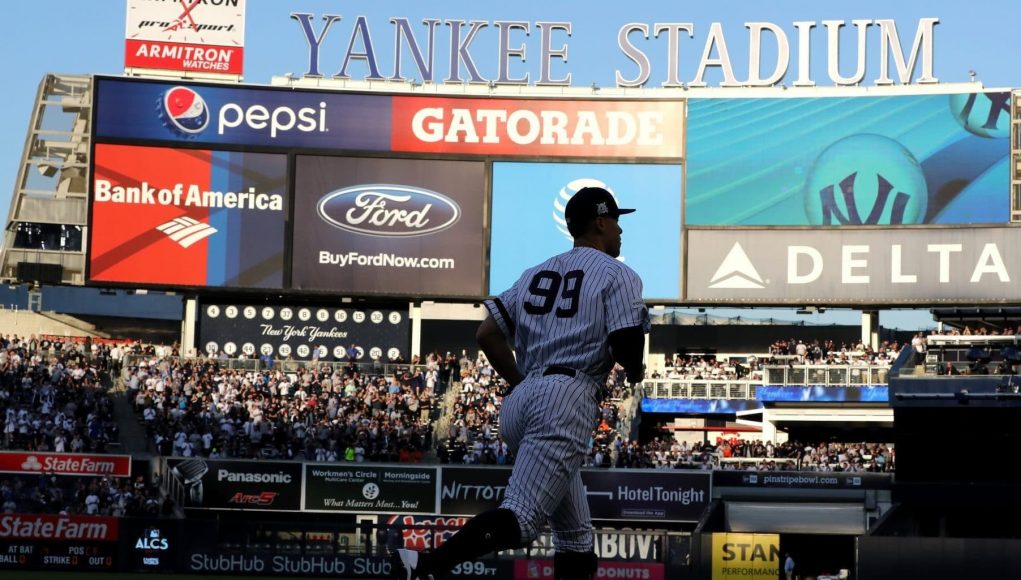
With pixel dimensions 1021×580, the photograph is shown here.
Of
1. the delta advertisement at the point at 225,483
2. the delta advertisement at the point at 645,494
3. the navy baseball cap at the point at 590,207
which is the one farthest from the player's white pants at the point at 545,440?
the delta advertisement at the point at 225,483

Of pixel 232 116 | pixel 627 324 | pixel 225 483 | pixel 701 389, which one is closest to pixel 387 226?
pixel 232 116

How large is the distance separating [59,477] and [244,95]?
1408cm

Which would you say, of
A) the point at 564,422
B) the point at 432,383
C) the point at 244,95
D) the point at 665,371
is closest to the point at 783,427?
the point at 665,371

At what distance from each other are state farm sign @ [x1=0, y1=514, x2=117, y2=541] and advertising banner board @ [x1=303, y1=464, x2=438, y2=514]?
7360 millimetres

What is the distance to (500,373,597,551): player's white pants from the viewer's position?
655 cm

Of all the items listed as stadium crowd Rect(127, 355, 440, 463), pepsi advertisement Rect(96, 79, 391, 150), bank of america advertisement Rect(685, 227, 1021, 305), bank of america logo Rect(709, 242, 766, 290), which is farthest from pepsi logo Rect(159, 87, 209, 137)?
bank of america logo Rect(709, 242, 766, 290)

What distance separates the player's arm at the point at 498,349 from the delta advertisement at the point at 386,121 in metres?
→ 37.5

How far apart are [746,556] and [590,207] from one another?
2279 centimetres

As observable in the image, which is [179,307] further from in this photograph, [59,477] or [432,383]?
[59,477]

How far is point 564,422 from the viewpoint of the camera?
261 inches

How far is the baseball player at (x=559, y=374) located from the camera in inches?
256

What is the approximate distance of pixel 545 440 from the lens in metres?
6.59

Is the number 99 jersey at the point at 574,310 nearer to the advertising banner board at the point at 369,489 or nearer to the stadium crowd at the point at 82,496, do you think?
the stadium crowd at the point at 82,496

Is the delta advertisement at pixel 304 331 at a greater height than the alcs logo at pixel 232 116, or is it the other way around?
the alcs logo at pixel 232 116
